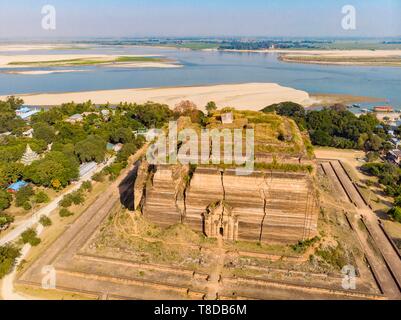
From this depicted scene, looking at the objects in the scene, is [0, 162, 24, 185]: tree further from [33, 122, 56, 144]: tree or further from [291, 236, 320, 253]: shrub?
[291, 236, 320, 253]: shrub

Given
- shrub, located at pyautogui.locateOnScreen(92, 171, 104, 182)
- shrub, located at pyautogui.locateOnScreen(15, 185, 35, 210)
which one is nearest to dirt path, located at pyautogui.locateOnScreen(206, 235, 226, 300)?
shrub, located at pyautogui.locateOnScreen(92, 171, 104, 182)

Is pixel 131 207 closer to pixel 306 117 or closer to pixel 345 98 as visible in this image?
pixel 306 117

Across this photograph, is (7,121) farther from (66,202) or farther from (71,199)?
(66,202)

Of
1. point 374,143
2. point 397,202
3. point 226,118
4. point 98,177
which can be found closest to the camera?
point 397,202

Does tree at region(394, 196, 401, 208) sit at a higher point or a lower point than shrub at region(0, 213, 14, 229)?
higher

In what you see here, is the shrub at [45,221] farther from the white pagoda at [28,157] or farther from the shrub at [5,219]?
the white pagoda at [28,157]

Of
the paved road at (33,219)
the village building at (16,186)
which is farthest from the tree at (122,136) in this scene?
the village building at (16,186)
